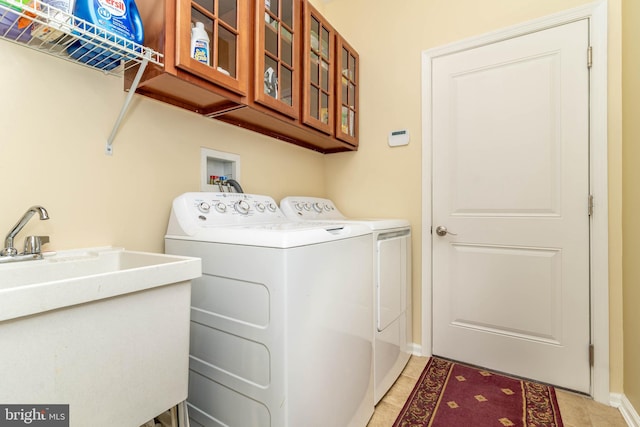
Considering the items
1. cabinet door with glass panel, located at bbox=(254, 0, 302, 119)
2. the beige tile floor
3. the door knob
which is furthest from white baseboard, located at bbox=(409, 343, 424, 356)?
cabinet door with glass panel, located at bbox=(254, 0, 302, 119)

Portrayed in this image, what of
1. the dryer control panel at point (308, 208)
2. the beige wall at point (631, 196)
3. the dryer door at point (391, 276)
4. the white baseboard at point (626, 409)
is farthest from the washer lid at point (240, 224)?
the white baseboard at point (626, 409)

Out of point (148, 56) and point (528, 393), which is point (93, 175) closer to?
point (148, 56)

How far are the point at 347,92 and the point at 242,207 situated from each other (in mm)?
1245

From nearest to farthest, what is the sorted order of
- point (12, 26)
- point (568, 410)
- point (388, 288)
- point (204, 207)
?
point (12, 26), point (204, 207), point (568, 410), point (388, 288)

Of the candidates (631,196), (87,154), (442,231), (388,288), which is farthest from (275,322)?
(631,196)

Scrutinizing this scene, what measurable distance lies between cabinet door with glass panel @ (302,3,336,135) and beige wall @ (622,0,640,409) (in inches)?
60.4

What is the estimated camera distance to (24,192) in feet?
3.26

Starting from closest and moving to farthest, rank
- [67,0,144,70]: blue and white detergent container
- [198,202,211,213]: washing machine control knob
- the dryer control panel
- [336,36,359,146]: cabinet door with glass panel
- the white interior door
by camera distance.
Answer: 1. [67,0,144,70]: blue and white detergent container
2. [198,202,211,213]: washing machine control knob
3. the white interior door
4. the dryer control panel
5. [336,36,359,146]: cabinet door with glass panel

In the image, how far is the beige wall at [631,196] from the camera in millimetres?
1370

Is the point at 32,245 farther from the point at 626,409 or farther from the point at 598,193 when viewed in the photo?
the point at 626,409

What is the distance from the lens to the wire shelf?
83 cm

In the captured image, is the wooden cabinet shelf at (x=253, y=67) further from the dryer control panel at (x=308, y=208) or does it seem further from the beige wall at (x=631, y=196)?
the beige wall at (x=631, y=196)

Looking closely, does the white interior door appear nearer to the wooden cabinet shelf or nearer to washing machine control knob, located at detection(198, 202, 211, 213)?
the wooden cabinet shelf

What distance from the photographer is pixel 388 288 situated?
1618 millimetres
